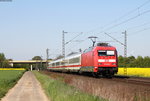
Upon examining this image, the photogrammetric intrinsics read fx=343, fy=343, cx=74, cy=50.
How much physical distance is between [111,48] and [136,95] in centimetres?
2443

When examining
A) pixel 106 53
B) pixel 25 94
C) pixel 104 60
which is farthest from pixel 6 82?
pixel 25 94

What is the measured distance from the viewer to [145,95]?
10930 millimetres

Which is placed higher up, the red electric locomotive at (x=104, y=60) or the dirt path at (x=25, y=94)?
the red electric locomotive at (x=104, y=60)

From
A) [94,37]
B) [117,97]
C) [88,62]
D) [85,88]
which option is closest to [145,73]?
[94,37]

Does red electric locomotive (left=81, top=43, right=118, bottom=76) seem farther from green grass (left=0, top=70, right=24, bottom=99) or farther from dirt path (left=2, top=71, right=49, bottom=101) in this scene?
green grass (left=0, top=70, right=24, bottom=99)

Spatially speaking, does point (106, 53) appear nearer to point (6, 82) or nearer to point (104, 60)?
point (104, 60)

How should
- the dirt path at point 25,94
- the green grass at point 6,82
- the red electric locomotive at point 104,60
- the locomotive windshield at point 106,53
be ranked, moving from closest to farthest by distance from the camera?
the dirt path at point 25,94 < the green grass at point 6,82 < the red electric locomotive at point 104,60 < the locomotive windshield at point 106,53

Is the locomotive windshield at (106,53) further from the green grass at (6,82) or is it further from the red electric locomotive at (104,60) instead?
the green grass at (6,82)

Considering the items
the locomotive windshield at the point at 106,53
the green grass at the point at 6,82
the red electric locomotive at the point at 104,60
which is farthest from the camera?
the locomotive windshield at the point at 106,53

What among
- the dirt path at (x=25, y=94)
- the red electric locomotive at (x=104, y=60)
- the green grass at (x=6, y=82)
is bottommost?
the dirt path at (x=25, y=94)

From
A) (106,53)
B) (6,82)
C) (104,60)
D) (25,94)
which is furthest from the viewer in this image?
(6,82)

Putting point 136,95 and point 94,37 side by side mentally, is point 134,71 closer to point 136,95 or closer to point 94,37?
point 94,37

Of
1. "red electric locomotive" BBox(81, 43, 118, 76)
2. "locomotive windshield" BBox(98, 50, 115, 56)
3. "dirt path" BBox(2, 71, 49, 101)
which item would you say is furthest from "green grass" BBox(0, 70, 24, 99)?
"locomotive windshield" BBox(98, 50, 115, 56)

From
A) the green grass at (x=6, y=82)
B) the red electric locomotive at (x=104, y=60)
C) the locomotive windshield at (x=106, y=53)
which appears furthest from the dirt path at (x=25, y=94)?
the locomotive windshield at (x=106, y=53)
